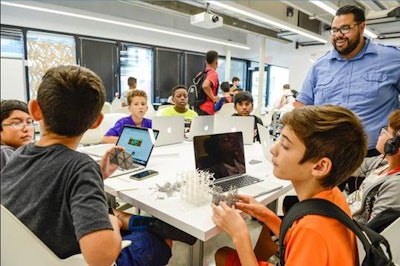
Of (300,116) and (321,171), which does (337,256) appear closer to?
(321,171)

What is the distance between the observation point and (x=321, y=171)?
0.86 m

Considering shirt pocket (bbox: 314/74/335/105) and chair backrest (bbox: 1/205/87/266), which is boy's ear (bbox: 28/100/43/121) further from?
shirt pocket (bbox: 314/74/335/105)

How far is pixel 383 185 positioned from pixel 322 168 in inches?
23.9

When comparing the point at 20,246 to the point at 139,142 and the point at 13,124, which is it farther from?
the point at 139,142

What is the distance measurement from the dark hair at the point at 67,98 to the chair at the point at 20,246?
0.85 feet

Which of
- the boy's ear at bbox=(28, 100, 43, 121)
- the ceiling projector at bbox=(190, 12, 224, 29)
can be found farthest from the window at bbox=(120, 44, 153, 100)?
the boy's ear at bbox=(28, 100, 43, 121)

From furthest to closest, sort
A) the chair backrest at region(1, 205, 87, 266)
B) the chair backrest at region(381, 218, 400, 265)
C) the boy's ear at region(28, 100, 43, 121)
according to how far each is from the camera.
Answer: the chair backrest at region(381, 218, 400, 265), the boy's ear at region(28, 100, 43, 121), the chair backrest at region(1, 205, 87, 266)

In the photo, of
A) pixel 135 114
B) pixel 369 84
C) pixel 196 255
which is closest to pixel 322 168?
pixel 196 255

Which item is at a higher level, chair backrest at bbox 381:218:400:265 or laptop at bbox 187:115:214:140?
laptop at bbox 187:115:214:140

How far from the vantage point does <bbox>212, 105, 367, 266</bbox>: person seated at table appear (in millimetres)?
741

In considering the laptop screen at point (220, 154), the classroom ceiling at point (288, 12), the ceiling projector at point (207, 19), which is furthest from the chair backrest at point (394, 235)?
the ceiling projector at point (207, 19)

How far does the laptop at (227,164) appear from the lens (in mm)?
1521

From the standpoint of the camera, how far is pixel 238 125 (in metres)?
2.77

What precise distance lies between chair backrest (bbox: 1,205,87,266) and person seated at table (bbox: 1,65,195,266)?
2.0 inches
